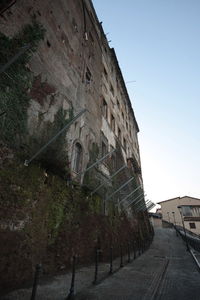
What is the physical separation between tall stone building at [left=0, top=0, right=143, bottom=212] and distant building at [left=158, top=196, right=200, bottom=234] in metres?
28.4

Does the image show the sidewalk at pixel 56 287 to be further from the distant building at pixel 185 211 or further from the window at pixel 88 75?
the distant building at pixel 185 211

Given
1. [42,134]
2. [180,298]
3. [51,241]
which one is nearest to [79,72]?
[42,134]

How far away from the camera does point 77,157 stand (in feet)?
31.8

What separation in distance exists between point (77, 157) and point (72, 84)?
438 centimetres

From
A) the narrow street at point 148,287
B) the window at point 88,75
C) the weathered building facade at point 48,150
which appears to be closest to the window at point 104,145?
the weathered building facade at point 48,150

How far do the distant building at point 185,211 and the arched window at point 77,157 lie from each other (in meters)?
33.8

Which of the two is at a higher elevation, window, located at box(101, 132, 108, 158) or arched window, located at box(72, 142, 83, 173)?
window, located at box(101, 132, 108, 158)

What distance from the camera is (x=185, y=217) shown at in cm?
3894

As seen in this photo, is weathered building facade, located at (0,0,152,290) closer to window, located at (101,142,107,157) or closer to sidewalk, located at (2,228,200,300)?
window, located at (101,142,107,157)

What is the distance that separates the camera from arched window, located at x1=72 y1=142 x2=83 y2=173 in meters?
9.19

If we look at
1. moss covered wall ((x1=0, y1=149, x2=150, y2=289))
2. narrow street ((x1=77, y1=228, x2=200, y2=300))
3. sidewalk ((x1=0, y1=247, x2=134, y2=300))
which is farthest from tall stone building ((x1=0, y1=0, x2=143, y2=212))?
narrow street ((x1=77, y1=228, x2=200, y2=300))

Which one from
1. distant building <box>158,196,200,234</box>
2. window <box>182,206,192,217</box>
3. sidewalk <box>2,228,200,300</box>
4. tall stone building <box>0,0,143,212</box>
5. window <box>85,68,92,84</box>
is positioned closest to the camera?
sidewalk <box>2,228,200,300</box>

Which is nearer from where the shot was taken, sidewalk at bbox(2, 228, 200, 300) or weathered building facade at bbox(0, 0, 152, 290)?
sidewalk at bbox(2, 228, 200, 300)

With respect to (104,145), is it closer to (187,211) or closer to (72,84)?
(72,84)
